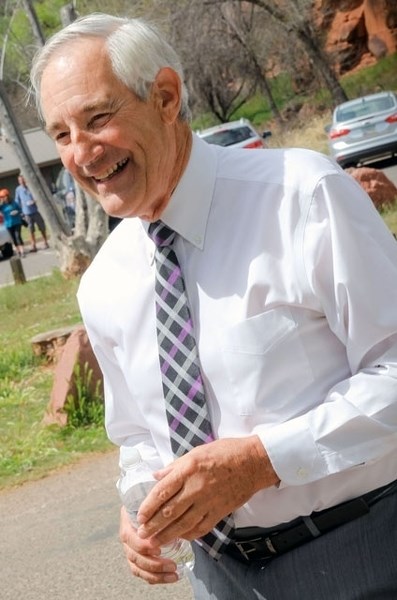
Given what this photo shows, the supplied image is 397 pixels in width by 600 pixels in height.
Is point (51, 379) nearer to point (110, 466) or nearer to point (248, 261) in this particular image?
point (110, 466)

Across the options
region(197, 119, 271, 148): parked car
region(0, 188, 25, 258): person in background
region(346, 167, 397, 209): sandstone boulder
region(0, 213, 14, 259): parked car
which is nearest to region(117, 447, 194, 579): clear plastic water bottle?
region(346, 167, 397, 209): sandstone boulder

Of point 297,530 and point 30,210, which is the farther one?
point 30,210

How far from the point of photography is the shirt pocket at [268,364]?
2.15 meters

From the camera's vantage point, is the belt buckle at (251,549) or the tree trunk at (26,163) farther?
Answer: the tree trunk at (26,163)

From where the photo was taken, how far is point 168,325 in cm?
228

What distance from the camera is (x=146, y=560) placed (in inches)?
92.0

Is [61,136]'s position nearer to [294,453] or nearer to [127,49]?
[127,49]

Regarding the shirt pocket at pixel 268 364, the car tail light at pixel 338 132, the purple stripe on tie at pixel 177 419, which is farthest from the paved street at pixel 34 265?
the shirt pocket at pixel 268 364

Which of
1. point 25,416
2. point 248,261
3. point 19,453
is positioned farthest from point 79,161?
point 25,416

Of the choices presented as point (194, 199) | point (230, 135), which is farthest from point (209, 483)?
point (230, 135)

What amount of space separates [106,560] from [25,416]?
3385mm

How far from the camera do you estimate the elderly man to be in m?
2.11

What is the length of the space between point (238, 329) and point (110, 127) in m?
0.49

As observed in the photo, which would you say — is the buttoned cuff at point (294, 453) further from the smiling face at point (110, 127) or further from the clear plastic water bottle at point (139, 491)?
the smiling face at point (110, 127)
